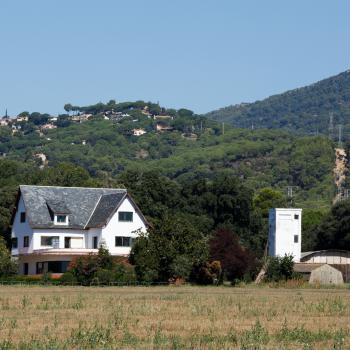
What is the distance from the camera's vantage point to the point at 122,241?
95312 mm

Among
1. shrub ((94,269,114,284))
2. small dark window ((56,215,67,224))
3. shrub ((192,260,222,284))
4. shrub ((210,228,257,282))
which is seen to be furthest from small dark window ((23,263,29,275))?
shrub ((192,260,222,284))

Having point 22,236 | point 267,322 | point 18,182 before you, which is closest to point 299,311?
point 267,322

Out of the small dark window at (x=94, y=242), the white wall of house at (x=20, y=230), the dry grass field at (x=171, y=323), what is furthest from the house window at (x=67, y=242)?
the dry grass field at (x=171, y=323)

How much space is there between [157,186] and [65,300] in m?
75.2

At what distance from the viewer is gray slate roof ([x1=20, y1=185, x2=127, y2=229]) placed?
94.6 metres

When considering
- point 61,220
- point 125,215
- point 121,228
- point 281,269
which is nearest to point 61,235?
point 61,220

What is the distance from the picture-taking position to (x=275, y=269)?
271ft

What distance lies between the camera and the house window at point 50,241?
94250mm

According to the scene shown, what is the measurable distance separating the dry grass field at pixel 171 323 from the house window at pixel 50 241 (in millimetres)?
45333

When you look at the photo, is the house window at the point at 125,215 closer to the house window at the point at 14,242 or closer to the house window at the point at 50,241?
the house window at the point at 50,241

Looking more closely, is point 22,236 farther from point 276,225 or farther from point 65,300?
point 65,300

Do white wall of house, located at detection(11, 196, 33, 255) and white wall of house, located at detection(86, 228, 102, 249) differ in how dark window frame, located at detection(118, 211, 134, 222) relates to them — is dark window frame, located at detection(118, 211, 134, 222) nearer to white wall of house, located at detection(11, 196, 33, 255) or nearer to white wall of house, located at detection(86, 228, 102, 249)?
white wall of house, located at detection(86, 228, 102, 249)

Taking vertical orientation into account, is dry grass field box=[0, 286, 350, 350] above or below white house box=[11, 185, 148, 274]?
below

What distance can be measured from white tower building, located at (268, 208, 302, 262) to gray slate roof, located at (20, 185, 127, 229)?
2015 centimetres
